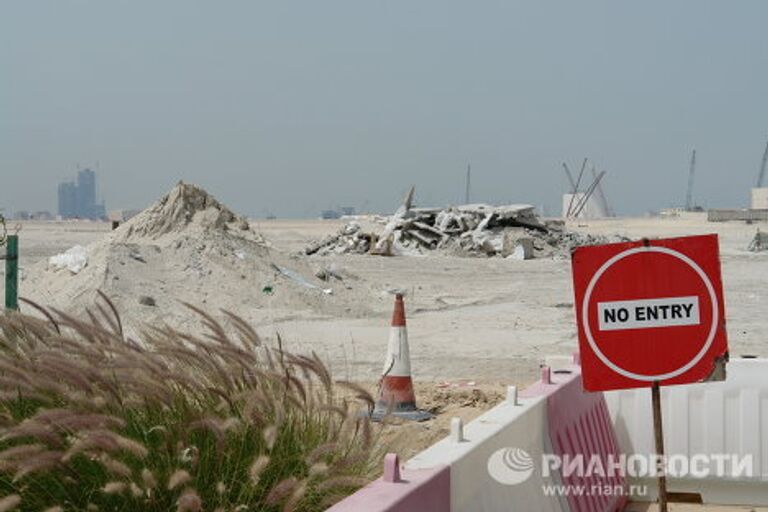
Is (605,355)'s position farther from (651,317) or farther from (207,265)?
(207,265)

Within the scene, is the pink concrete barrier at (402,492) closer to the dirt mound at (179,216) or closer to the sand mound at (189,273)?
the sand mound at (189,273)

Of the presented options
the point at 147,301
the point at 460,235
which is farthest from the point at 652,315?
the point at 460,235

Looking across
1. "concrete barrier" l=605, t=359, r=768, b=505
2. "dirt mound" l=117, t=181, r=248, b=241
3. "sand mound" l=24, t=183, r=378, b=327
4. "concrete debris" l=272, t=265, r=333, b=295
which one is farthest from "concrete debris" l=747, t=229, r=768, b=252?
"concrete barrier" l=605, t=359, r=768, b=505

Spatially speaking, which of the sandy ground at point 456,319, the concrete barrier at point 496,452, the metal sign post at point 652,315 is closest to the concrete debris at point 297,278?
the sandy ground at point 456,319

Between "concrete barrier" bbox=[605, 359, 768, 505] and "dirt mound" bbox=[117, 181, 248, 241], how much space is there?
1637 centimetres

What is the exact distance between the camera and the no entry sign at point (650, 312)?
15.2 feet

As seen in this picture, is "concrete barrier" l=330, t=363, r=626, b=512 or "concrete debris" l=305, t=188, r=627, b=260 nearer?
"concrete barrier" l=330, t=363, r=626, b=512

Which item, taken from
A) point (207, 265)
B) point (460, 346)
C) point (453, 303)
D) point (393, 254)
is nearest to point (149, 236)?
point (207, 265)

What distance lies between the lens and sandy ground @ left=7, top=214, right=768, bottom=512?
1231 centimetres

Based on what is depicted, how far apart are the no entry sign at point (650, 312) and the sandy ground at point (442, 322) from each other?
35.4 inches

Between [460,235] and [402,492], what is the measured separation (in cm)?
3814

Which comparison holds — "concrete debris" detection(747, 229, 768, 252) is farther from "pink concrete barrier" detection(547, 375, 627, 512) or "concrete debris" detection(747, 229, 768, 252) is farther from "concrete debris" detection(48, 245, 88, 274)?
"pink concrete barrier" detection(547, 375, 627, 512)

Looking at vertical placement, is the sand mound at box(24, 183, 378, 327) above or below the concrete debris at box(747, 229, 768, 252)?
above

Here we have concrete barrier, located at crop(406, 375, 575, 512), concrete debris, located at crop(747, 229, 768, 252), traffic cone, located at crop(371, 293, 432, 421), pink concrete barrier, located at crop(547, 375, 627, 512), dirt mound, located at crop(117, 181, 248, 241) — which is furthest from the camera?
concrete debris, located at crop(747, 229, 768, 252)
